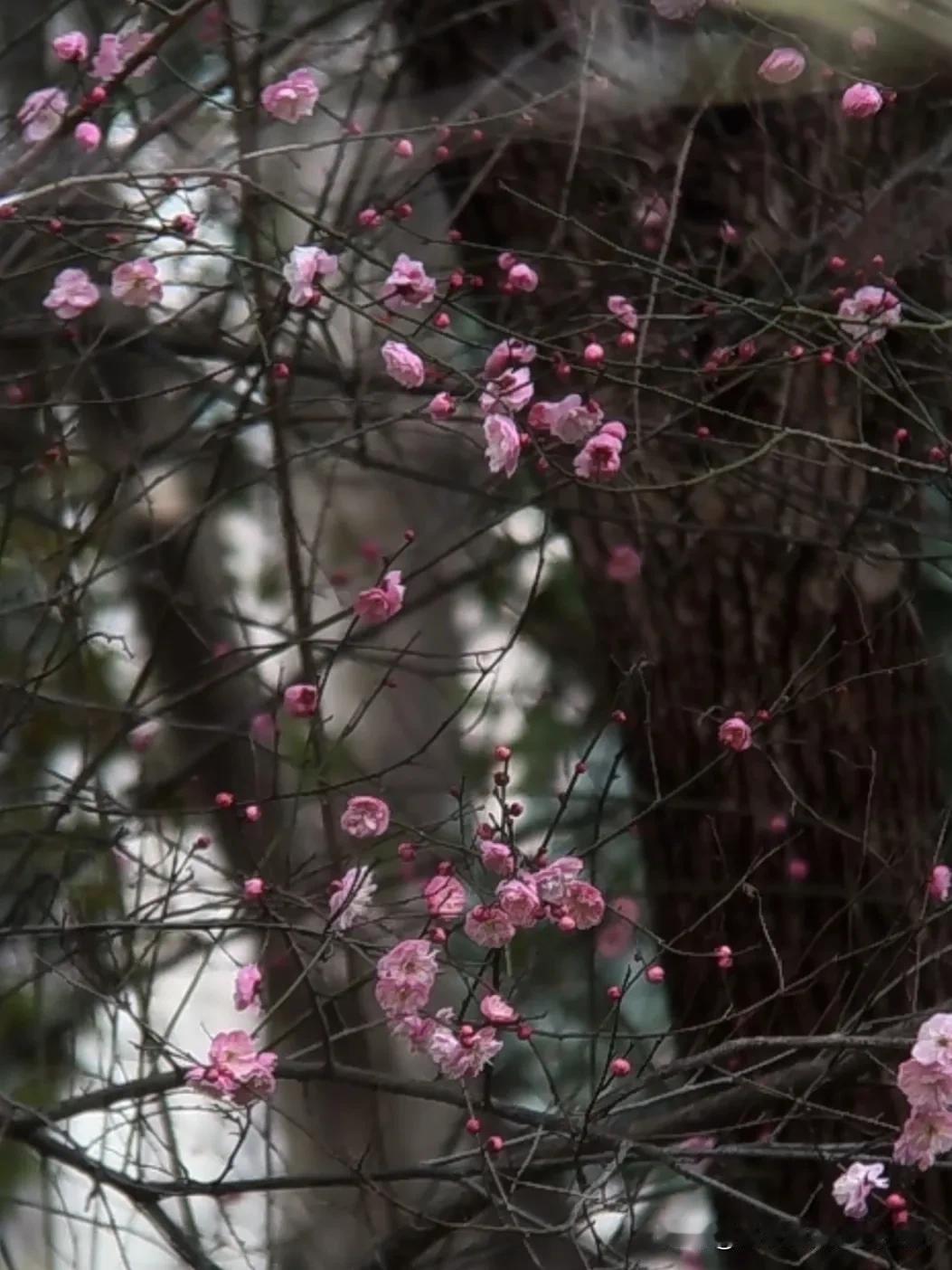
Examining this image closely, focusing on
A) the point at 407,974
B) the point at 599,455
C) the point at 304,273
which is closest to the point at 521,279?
the point at 599,455

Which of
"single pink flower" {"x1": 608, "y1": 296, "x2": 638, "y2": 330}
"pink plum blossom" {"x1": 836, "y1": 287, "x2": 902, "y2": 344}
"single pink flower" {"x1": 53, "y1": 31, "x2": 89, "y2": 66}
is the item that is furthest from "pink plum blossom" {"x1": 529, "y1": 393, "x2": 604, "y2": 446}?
"single pink flower" {"x1": 53, "y1": 31, "x2": 89, "y2": 66}

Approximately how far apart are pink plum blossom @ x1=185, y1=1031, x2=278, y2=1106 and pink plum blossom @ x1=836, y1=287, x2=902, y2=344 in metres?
1.20

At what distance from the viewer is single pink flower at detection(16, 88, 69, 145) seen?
93.4 inches

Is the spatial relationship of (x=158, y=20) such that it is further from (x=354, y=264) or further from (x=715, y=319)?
(x=715, y=319)

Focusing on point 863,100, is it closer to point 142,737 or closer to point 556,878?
point 556,878

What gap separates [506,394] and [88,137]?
878 mm

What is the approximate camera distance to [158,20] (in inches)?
109

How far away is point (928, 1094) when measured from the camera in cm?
167

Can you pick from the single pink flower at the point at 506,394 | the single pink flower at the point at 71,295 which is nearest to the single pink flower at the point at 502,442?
the single pink flower at the point at 506,394

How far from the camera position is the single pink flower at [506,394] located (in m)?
2.09

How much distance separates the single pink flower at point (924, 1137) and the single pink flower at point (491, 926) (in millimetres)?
491

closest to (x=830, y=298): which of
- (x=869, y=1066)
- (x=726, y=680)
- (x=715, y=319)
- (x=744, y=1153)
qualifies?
(x=715, y=319)

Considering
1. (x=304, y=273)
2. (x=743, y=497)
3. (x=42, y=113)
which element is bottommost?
(x=743, y=497)

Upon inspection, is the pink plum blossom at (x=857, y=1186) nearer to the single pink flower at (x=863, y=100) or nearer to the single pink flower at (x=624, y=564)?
the single pink flower at (x=624, y=564)
